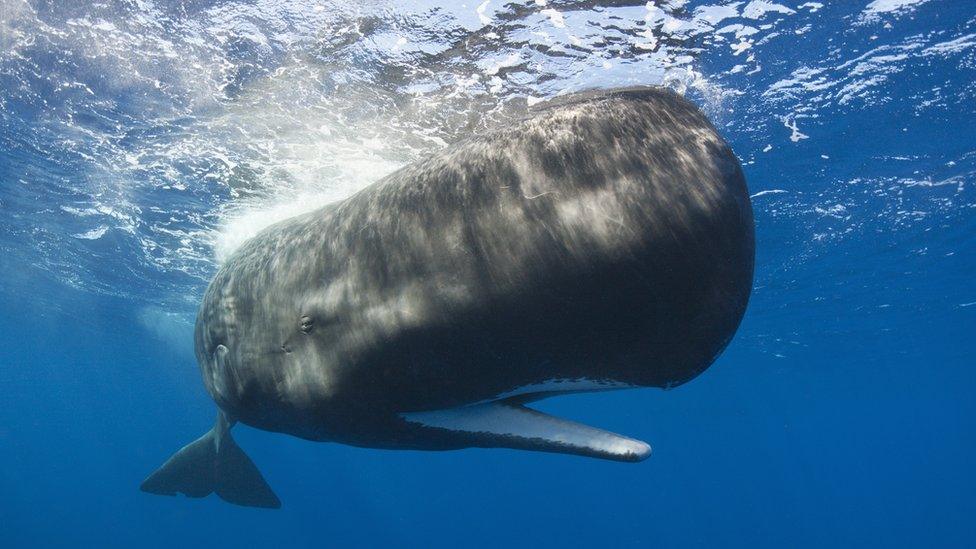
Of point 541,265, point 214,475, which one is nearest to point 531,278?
point 541,265

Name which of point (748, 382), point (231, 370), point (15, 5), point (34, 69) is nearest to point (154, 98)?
point (34, 69)

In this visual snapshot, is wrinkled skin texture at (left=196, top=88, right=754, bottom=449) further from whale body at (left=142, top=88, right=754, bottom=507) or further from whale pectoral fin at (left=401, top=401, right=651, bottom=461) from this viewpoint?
whale pectoral fin at (left=401, top=401, right=651, bottom=461)

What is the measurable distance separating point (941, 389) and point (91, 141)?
65.5 metres

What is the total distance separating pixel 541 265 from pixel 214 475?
7.18m

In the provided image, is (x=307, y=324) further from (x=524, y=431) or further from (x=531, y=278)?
(x=531, y=278)

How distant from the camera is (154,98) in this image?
1062cm

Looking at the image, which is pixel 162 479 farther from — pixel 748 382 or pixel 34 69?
pixel 748 382

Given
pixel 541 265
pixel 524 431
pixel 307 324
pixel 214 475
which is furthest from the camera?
pixel 214 475

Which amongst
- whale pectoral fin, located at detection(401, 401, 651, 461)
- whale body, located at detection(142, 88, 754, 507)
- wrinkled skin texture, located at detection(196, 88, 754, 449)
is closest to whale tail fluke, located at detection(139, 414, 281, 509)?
whale body, located at detection(142, 88, 754, 507)

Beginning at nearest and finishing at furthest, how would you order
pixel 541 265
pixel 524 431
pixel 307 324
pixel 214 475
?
1. pixel 541 265
2. pixel 524 431
3. pixel 307 324
4. pixel 214 475

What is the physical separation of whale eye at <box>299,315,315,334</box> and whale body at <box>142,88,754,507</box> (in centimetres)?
1

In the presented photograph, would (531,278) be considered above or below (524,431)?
above

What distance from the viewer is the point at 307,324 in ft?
10.2

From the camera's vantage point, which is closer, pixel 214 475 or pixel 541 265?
pixel 541 265
